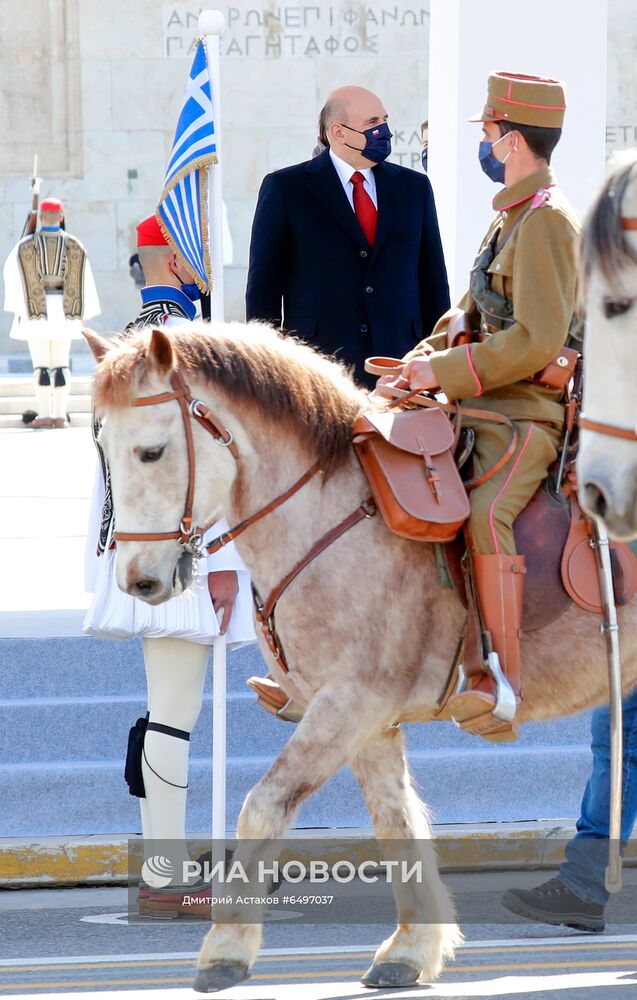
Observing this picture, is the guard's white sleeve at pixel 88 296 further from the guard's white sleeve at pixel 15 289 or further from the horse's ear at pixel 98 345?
the horse's ear at pixel 98 345

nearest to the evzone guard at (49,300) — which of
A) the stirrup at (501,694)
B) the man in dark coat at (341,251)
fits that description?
the man in dark coat at (341,251)

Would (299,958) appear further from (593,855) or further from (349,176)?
(349,176)

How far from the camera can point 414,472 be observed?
200 inches

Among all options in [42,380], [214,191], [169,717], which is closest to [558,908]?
[169,717]

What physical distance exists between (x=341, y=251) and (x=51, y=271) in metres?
13.5

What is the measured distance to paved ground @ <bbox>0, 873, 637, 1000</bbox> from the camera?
5.28 metres

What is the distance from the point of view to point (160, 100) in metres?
27.1

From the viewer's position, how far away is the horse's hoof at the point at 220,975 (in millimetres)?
4770

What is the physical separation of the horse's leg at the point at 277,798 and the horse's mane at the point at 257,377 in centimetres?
77

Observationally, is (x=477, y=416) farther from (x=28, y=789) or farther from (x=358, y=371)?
(x=28, y=789)

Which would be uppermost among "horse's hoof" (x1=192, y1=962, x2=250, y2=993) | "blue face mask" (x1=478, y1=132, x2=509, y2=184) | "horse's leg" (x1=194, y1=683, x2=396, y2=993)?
"blue face mask" (x1=478, y1=132, x2=509, y2=184)

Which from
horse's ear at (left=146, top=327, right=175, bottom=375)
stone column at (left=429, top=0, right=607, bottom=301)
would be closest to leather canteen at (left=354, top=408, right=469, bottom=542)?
horse's ear at (left=146, top=327, right=175, bottom=375)

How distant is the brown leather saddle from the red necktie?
1954 mm

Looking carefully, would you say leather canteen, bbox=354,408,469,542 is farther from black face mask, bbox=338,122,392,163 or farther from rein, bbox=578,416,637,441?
black face mask, bbox=338,122,392,163
